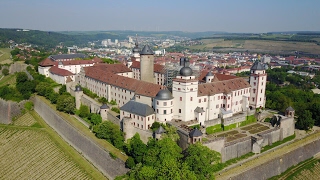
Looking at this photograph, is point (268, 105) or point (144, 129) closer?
point (144, 129)

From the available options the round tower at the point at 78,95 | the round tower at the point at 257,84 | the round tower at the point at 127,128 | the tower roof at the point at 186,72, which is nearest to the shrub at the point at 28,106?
the round tower at the point at 78,95

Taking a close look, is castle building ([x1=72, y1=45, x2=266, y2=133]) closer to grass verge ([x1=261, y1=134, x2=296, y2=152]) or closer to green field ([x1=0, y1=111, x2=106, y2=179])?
grass verge ([x1=261, y1=134, x2=296, y2=152])

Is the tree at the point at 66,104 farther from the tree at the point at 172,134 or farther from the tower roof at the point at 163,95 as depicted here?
the tree at the point at 172,134

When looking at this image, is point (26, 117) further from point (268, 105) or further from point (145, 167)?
point (268, 105)

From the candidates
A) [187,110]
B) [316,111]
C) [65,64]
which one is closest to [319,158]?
[316,111]

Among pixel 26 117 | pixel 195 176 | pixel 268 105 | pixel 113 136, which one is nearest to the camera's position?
pixel 195 176
